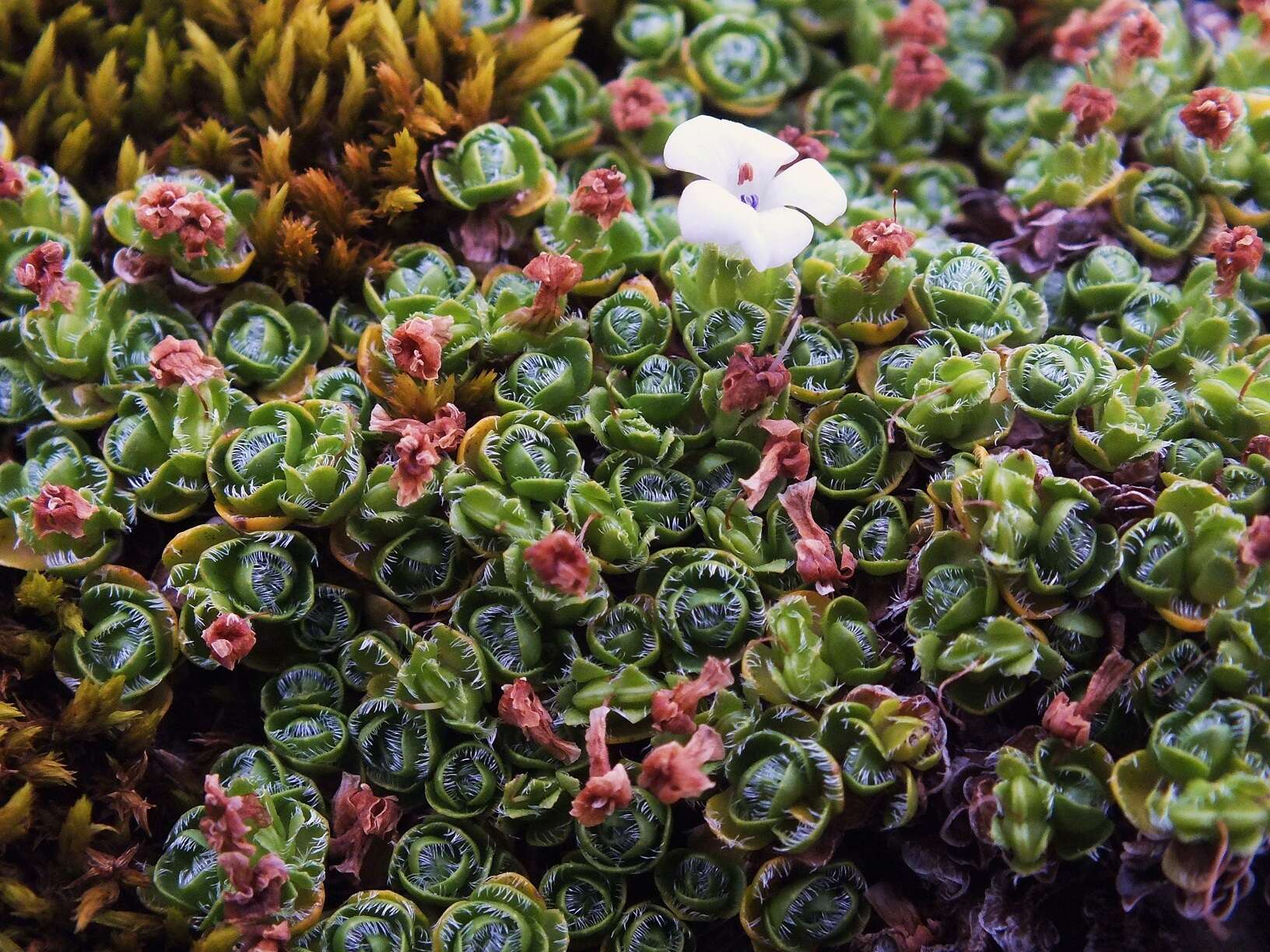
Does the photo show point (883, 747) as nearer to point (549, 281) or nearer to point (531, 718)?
point (531, 718)

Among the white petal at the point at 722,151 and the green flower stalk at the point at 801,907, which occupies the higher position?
the white petal at the point at 722,151

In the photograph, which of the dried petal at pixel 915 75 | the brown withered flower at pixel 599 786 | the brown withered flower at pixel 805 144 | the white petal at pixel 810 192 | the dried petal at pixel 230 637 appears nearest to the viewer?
the brown withered flower at pixel 599 786

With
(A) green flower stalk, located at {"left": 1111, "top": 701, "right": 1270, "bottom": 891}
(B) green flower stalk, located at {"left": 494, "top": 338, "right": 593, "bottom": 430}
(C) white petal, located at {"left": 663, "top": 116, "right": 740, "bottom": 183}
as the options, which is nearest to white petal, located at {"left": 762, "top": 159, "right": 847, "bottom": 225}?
(C) white petal, located at {"left": 663, "top": 116, "right": 740, "bottom": 183}

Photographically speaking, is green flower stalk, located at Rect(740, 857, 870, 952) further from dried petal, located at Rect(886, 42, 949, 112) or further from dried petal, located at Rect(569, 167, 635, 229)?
dried petal, located at Rect(886, 42, 949, 112)

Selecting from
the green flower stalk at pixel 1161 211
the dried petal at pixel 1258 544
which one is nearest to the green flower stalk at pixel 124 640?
the dried petal at pixel 1258 544

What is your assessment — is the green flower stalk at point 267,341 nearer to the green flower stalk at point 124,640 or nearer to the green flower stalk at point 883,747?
the green flower stalk at point 124,640

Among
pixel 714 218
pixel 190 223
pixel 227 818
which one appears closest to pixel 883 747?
pixel 714 218
